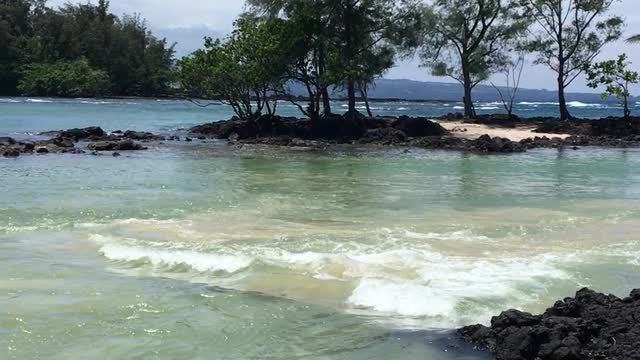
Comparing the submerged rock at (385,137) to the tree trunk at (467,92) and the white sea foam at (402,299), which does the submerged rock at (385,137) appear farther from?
the white sea foam at (402,299)

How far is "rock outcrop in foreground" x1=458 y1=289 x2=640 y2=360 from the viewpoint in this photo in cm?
654

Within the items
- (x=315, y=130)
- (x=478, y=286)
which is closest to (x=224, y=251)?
(x=478, y=286)

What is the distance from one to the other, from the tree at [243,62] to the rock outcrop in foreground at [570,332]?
2727 cm

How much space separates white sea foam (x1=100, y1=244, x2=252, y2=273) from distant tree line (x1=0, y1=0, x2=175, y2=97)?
82.9 metres

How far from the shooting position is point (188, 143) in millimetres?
33406

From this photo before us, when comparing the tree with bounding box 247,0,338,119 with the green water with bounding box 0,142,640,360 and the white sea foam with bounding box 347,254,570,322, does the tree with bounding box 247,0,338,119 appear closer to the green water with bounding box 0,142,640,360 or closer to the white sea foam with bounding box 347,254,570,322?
the green water with bounding box 0,142,640,360

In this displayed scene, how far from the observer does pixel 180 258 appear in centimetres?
1080

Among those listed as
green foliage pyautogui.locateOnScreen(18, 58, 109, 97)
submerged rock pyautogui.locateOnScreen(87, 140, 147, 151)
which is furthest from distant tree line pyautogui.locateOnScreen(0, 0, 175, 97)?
submerged rock pyautogui.locateOnScreen(87, 140, 147, 151)

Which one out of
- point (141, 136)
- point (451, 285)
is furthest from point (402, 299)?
point (141, 136)

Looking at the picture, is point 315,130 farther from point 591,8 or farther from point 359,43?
point 591,8

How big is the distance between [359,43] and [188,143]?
11.4 metres

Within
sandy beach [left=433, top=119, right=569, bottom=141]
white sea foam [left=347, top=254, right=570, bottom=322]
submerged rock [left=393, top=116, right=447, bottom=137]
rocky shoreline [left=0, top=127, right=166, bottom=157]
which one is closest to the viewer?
white sea foam [left=347, top=254, right=570, bottom=322]

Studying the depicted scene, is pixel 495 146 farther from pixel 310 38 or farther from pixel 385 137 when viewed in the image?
pixel 310 38

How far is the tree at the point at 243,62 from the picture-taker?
111ft
